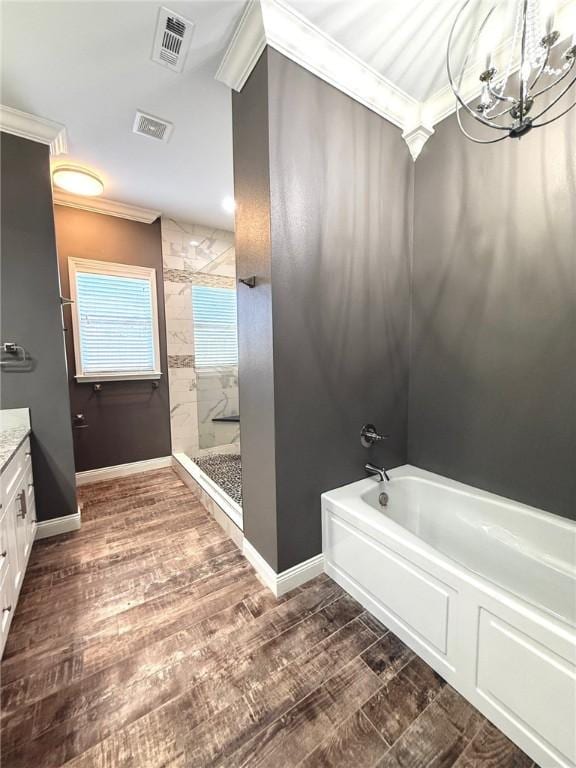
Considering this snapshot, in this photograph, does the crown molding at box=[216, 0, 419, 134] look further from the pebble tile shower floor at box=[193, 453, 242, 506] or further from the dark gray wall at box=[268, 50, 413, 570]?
the pebble tile shower floor at box=[193, 453, 242, 506]

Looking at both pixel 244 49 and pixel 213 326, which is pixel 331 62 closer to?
pixel 244 49

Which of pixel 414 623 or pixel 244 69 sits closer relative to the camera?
pixel 414 623

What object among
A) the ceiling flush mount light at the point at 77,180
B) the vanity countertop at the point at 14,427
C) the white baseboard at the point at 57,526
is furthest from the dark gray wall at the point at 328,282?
the ceiling flush mount light at the point at 77,180

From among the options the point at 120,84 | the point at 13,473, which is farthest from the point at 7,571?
the point at 120,84

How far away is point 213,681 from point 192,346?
10.3 feet

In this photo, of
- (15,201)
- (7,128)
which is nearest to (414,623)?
(15,201)

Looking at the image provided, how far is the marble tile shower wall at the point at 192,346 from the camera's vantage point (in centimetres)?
356

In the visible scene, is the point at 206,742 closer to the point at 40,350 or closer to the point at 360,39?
the point at 40,350

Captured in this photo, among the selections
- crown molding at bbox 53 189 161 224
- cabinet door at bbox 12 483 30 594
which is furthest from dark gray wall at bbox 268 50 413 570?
crown molding at bbox 53 189 161 224

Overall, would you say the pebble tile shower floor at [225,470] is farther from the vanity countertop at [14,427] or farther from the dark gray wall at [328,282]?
the vanity countertop at [14,427]

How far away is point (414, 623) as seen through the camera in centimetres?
138

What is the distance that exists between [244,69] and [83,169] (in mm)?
1749

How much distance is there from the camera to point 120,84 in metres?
1.76

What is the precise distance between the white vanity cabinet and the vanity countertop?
6 centimetres
